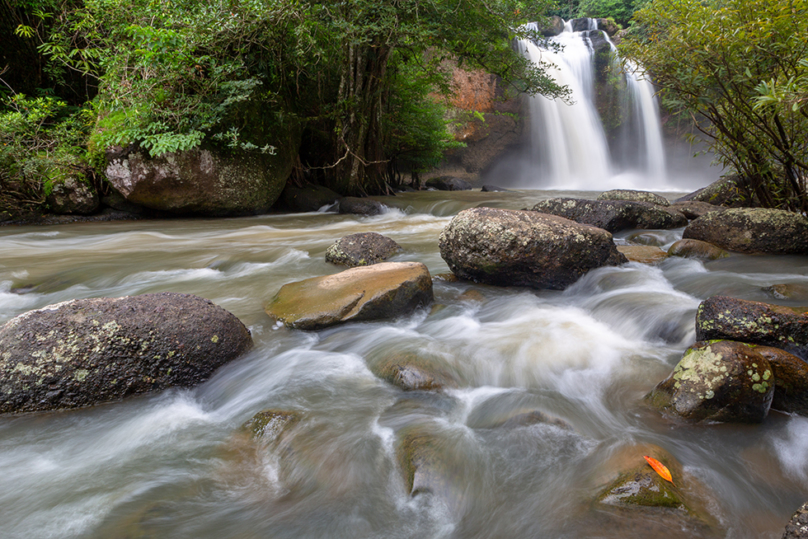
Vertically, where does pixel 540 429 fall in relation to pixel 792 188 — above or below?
below

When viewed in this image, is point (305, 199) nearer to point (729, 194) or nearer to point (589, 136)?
point (729, 194)

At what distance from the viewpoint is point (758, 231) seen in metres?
5.01

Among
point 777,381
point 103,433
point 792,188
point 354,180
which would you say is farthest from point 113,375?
point 354,180

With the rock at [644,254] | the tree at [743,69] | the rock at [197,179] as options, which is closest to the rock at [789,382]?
the tree at [743,69]

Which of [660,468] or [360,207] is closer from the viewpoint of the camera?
[660,468]

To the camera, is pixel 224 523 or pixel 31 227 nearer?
pixel 224 523

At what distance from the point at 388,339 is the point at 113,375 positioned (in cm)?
175

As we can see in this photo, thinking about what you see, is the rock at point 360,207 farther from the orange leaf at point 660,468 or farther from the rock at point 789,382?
the orange leaf at point 660,468

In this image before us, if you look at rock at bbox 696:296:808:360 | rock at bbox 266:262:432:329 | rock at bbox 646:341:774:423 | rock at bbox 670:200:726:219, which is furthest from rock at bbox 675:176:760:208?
rock at bbox 266:262:432:329

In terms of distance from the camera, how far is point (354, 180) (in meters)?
11.9

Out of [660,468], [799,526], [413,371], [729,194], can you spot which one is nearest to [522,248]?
[413,371]

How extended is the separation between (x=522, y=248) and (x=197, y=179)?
685 cm

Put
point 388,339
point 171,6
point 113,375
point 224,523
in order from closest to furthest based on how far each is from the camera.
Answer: point 224,523, point 113,375, point 388,339, point 171,6

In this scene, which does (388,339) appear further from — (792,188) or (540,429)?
(792,188)
